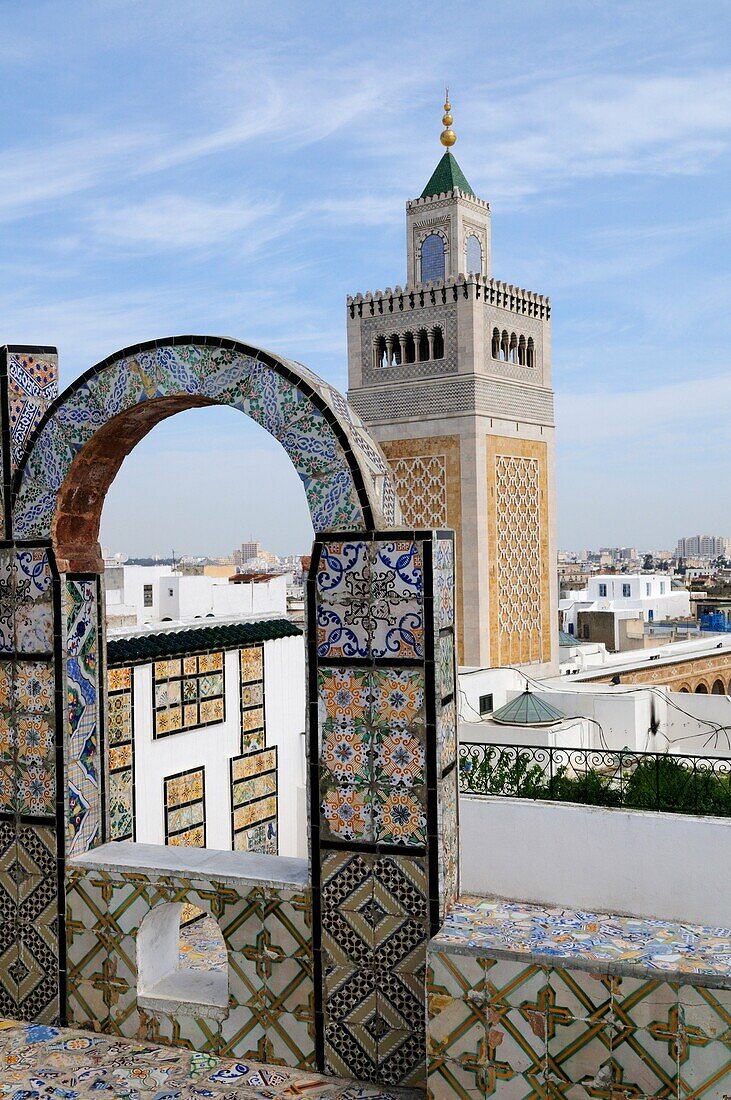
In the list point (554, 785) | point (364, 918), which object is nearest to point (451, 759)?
point (364, 918)

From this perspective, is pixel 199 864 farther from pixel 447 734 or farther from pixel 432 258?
pixel 432 258

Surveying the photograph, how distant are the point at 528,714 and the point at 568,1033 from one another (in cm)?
535

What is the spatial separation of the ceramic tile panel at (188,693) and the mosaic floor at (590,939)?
2673mm

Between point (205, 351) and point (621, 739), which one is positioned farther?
point (621, 739)

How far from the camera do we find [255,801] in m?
5.73

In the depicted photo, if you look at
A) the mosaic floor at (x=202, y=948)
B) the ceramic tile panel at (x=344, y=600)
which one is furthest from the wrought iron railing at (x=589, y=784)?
the ceramic tile panel at (x=344, y=600)

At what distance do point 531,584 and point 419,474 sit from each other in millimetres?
2170

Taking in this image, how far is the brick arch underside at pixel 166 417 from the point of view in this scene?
8.88ft

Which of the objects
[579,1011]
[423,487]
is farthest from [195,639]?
[423,487]

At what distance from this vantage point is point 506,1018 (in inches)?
94.6

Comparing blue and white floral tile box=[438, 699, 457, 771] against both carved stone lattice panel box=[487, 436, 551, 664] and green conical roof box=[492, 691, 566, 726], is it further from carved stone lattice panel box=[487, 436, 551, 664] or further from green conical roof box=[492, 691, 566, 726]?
carved stone lattice panel box=[487, 436, 551, 664]

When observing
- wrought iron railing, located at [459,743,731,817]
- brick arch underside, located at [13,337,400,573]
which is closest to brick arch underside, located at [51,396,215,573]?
brick arch underside, located at [13,337,400,573]

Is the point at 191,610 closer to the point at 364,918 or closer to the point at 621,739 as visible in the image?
the point at 621,739

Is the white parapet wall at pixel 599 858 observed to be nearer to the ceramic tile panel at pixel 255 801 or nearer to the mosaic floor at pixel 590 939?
the ceramic tile panel at pixel 255 801
